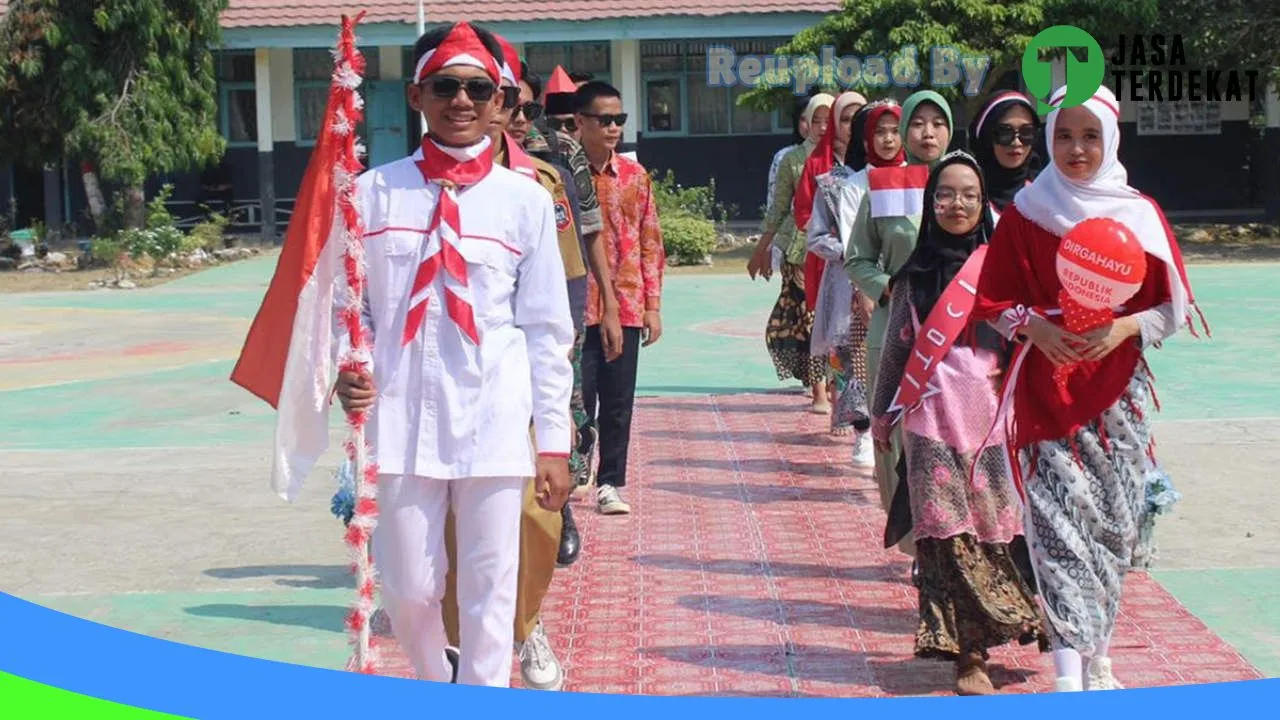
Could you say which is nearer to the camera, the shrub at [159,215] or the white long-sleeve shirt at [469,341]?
the white long-sleeve shirt at [469,341]

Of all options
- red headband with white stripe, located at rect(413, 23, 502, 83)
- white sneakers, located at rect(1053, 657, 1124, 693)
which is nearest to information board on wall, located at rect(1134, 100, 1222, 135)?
white sneakers, located at rect(1053, 657, 1124, 693)

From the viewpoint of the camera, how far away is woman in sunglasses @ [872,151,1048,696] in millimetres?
5594

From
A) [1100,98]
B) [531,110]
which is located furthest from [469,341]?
[531,110]

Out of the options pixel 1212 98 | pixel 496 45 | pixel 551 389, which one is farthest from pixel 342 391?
pixel 1212 98

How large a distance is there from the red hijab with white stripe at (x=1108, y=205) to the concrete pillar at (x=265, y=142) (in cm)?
2381

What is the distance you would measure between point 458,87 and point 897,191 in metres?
2.93

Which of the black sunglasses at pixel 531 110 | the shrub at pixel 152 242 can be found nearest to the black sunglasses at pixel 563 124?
the black sunglasses at pixel 531 110

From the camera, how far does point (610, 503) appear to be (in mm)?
8406

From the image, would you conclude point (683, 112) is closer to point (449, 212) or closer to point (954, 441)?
point (954, 441)

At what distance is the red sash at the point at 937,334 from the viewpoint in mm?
5797

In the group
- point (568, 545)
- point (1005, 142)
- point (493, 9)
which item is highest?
point (493, 9)

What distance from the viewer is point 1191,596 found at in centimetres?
670

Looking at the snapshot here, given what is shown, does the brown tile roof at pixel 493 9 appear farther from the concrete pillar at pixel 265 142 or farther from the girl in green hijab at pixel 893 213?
the girl in green hijab at pixel 893 213

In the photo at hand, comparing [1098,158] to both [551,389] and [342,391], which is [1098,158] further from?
[342,391]
